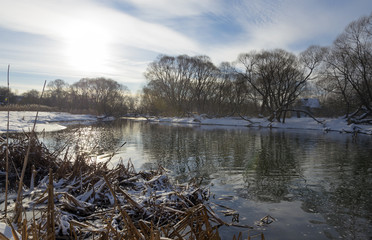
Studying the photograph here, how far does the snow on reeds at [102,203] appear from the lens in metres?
3.57

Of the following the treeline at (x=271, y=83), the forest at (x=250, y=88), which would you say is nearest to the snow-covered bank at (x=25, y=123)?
the forest at (x=250, y=88)

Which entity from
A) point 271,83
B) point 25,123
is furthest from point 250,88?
point 25,123

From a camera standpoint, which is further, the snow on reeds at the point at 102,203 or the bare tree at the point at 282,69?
the bare tree at the point at 282,69

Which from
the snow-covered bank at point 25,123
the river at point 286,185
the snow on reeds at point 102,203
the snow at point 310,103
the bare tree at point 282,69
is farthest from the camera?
the snow at point 310,103

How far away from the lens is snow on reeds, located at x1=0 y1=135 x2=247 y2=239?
141 inches

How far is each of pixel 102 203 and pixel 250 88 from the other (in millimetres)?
52261

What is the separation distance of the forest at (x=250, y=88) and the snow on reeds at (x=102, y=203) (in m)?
4.43

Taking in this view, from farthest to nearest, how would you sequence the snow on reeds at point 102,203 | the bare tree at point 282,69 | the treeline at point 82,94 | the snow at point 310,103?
the treeline at point 82,94 < the snow at point 310,103 < the bare tree at point 282,69 < the snow on reeds at point 102,203

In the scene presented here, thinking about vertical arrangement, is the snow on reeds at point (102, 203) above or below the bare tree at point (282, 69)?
below

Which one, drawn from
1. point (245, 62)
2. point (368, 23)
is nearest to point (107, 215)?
point (368, 23)

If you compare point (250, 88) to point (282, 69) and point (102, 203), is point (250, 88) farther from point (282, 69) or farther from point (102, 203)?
point (102, 203)

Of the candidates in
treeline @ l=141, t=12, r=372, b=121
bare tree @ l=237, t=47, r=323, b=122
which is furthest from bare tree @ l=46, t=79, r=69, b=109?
bare tree @ l=237, t=47, r=323, b=122

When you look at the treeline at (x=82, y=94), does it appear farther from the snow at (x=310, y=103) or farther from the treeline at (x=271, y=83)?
the snow at (x=310, y=103)

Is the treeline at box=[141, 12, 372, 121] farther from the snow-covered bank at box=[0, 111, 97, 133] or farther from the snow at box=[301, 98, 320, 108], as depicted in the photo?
the snow-covered bank at box=[0, 111, 97, 133]
